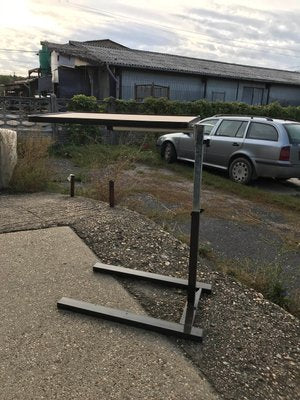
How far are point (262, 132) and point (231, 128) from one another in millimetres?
954

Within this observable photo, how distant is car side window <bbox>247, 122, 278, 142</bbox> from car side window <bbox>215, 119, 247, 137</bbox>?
0.23m

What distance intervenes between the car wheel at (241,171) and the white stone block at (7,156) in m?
4.91

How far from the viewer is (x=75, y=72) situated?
2255 cm

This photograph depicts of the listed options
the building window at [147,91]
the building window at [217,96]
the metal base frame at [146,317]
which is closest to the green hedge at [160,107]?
the building window at [147,91]

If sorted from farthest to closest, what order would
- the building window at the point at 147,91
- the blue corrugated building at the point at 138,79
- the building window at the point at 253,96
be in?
the building window at the point at 253,96 → the building window at the point at 147,91 → the blue corrugated building at the point at 138,79

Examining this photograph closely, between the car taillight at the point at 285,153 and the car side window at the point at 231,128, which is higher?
the car side window at the point at 231,128

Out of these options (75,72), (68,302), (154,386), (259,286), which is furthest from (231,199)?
(75,72)

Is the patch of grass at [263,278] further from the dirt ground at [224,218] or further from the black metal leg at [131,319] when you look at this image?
the black metal leg at [131,319]

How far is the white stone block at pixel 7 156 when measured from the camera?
6.60 metres

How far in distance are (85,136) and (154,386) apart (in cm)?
1102

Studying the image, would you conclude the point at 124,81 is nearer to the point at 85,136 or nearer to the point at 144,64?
the point at 144,64

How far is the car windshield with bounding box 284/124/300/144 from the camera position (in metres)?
8.16

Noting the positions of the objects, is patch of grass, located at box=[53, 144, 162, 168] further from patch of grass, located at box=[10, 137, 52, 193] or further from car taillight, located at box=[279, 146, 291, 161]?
car taillight, located at box=[279, 146, 291, 161]

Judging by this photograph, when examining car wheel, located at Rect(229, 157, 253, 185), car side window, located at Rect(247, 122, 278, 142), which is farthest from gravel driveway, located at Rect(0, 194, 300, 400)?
car side window, located at Rect(247, 122, 278, 142)
